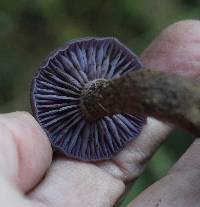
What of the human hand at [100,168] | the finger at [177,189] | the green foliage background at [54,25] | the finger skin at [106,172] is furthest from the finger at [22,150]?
the green foliage background at [54,25]

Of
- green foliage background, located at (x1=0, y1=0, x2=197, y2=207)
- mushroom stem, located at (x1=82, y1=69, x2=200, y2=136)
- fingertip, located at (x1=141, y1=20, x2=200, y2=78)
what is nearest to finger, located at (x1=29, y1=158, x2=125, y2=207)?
mushroom stem, located at (x1=82, y1=69, x2=200, y2=136)

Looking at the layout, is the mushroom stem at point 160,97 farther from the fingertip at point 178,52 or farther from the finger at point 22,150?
the fingertip at point 178,52

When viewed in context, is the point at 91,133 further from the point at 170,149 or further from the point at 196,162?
the point at 170,149

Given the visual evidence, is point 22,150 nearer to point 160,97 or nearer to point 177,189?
point 160,97

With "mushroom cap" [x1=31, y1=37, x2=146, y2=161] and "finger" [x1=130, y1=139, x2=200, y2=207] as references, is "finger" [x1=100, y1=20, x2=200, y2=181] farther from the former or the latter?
"finger" [x1=130, y1=139, x2=200, y2=207]

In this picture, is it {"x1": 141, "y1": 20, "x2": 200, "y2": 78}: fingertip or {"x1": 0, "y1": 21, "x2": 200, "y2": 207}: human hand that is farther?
{"x1": 141, "y1": 20, "x2": 200, "y2": 78}: fingertip

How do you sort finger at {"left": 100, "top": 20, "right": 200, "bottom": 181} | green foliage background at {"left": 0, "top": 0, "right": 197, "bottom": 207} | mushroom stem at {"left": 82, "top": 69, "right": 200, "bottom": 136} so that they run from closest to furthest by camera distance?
mushroom stem at {"left": 82, "top": 69, "right": 200, "bottom": 136} → finger at {"left": 100, "top": 20, "right": 200, "bottom": 181} → green foliage background at {"left": 0, "top": 0, "right": 197, "bottom": 207}
